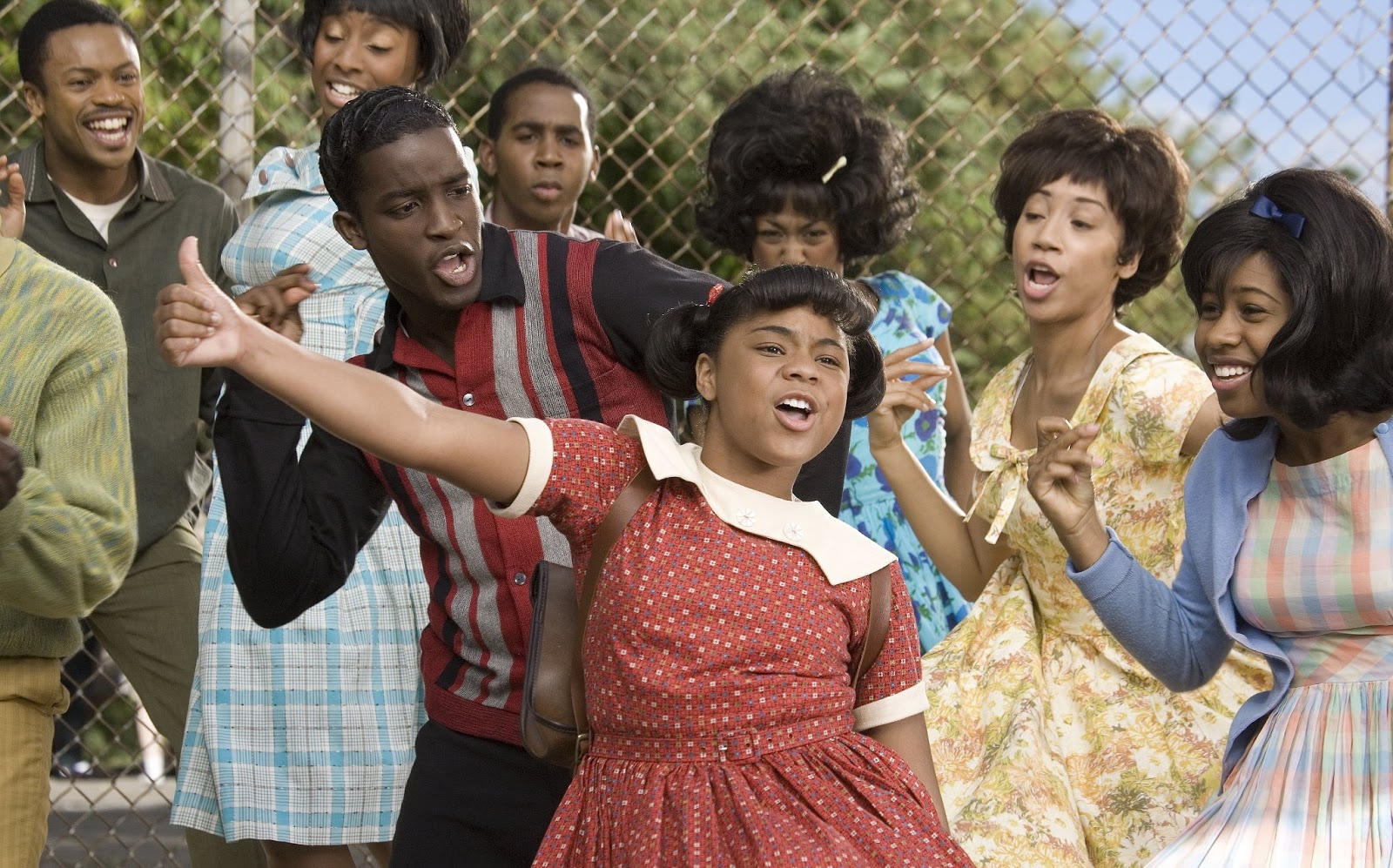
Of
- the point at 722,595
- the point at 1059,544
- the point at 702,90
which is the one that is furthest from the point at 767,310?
the point at 702,90

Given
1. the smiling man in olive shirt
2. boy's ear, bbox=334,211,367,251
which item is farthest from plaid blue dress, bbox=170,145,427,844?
boy's ear, bbox=334,211,367,251

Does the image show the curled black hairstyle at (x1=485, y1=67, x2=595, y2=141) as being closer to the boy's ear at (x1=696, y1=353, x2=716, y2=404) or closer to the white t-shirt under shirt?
the white t-shirt under shirt

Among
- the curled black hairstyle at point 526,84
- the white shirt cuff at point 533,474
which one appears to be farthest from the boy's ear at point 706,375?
the curled black hairstyle at point 526,84

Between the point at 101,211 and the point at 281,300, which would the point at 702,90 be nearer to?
the point at 101,211

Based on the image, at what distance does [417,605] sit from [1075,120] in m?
1.69

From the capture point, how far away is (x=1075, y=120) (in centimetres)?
358

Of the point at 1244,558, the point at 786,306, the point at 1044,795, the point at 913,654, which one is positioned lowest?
the point at 1044,795

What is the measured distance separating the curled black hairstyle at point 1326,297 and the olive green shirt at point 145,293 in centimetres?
251

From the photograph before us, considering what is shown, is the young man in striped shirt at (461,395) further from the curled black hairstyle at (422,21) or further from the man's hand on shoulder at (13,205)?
the curled black hairstyle at (422,21)

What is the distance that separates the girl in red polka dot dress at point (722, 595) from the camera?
88.1 inches

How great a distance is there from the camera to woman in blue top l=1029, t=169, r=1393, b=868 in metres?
2.60

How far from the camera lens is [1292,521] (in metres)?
2.75

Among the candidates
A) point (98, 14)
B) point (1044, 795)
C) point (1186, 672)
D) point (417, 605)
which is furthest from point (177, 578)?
point (1186, 672)

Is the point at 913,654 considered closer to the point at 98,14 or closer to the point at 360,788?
the point at 360,788
